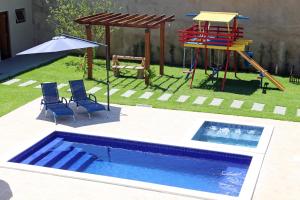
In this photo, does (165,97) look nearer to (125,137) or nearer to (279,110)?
(279,110)

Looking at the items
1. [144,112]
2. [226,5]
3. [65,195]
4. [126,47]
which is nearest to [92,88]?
[144,112]

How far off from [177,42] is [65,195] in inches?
648

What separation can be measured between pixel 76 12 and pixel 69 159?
14.3 metres

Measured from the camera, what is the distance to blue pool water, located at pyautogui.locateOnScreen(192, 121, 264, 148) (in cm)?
1689

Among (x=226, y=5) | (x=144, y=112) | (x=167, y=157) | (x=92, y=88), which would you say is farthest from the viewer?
(x=226, y=5)

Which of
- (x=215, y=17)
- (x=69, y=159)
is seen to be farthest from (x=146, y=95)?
(x=69, y=159)

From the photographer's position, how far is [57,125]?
59.6 feet

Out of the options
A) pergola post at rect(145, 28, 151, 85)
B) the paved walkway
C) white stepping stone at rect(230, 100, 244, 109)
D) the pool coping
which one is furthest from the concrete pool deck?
the paved walkway

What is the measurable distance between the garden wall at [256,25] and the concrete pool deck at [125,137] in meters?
8.31

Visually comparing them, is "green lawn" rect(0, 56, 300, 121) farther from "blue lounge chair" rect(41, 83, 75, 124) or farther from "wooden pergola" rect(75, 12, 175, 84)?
"blue lounge chair" rect(41, 83, 75, 124)

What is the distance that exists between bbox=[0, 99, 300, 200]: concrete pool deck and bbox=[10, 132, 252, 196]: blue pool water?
1.26 ft

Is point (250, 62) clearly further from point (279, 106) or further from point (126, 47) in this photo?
point (126, 47)

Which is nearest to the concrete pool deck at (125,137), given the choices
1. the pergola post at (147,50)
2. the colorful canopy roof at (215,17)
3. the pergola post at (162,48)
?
the pergola post at (147,50)

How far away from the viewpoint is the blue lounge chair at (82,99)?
1898 cm
